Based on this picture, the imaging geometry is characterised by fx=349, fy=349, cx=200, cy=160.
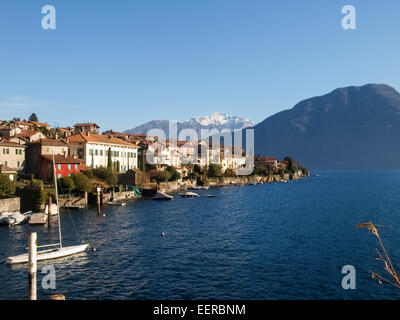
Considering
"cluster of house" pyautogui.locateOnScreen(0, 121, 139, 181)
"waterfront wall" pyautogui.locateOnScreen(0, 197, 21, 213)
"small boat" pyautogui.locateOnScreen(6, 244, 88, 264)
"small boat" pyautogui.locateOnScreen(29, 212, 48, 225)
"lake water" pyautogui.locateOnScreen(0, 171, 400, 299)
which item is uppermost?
"cluster of house" pyautogui.locateOnScreen(0, 121, 139, 181)

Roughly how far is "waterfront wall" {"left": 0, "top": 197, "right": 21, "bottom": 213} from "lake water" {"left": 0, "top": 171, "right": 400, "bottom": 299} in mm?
7860

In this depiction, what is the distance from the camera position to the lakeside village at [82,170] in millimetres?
63625

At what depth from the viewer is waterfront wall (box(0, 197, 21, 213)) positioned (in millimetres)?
56244

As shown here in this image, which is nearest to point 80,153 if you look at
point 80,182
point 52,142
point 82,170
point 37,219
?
point 52,142

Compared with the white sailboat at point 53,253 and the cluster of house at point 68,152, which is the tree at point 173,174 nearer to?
the cluster of house at point 68,152

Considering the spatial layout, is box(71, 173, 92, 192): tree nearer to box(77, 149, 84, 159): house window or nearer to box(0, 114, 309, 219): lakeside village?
box(0, 114, 309, 219): lakeside village

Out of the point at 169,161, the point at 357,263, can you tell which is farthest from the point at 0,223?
the point at 169,161

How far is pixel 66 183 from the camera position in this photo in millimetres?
69188

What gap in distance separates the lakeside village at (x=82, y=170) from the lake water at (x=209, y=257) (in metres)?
8.70

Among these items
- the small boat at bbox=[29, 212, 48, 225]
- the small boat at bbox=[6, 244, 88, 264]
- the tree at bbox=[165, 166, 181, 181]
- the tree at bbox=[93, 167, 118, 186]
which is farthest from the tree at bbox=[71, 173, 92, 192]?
the tree at bbox=[165, 166, 181, 181]

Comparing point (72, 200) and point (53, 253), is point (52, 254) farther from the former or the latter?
point (72, 200)

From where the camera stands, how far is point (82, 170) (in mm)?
83500
